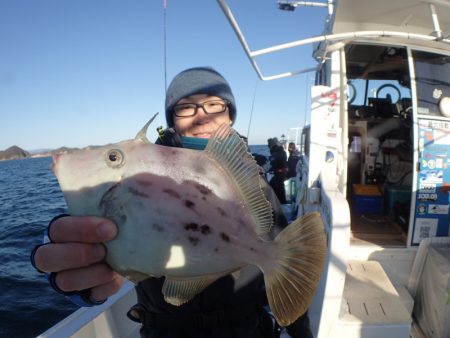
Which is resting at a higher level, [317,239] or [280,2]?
[280,2]

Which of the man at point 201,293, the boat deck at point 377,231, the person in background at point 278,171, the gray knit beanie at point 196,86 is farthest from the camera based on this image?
the person in background at point 278,171

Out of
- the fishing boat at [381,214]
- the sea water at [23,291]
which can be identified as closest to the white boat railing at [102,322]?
the fishing boat at [381,214]

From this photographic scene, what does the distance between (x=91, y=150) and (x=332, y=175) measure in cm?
379

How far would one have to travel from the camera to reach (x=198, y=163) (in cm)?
120

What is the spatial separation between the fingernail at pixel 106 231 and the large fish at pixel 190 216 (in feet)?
0.12

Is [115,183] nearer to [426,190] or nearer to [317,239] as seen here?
[317,239]

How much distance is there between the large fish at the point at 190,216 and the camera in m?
1.11

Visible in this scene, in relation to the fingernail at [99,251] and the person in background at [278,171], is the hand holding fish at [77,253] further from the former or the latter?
A: the person in background at [278,171]

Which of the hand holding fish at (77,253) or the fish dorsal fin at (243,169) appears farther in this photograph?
the fish dorsal fin at (243,169)

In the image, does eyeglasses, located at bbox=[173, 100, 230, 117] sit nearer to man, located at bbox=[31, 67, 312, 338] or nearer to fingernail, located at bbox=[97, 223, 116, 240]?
man, located at bbox=[31, 67, 312, 338]

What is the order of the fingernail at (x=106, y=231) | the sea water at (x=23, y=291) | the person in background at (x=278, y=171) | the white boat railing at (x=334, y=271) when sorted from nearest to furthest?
the fingernail at (x=106, y=231)
the white boat railing at (x=334, y=271)
the sea water at (x=23, y=291)
the person in background at (x=278, y=171)

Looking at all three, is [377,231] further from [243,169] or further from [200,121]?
[243,169]

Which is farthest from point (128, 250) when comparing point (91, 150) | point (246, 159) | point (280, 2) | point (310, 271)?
point (280, 2)

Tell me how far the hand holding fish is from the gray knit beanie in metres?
1.07
